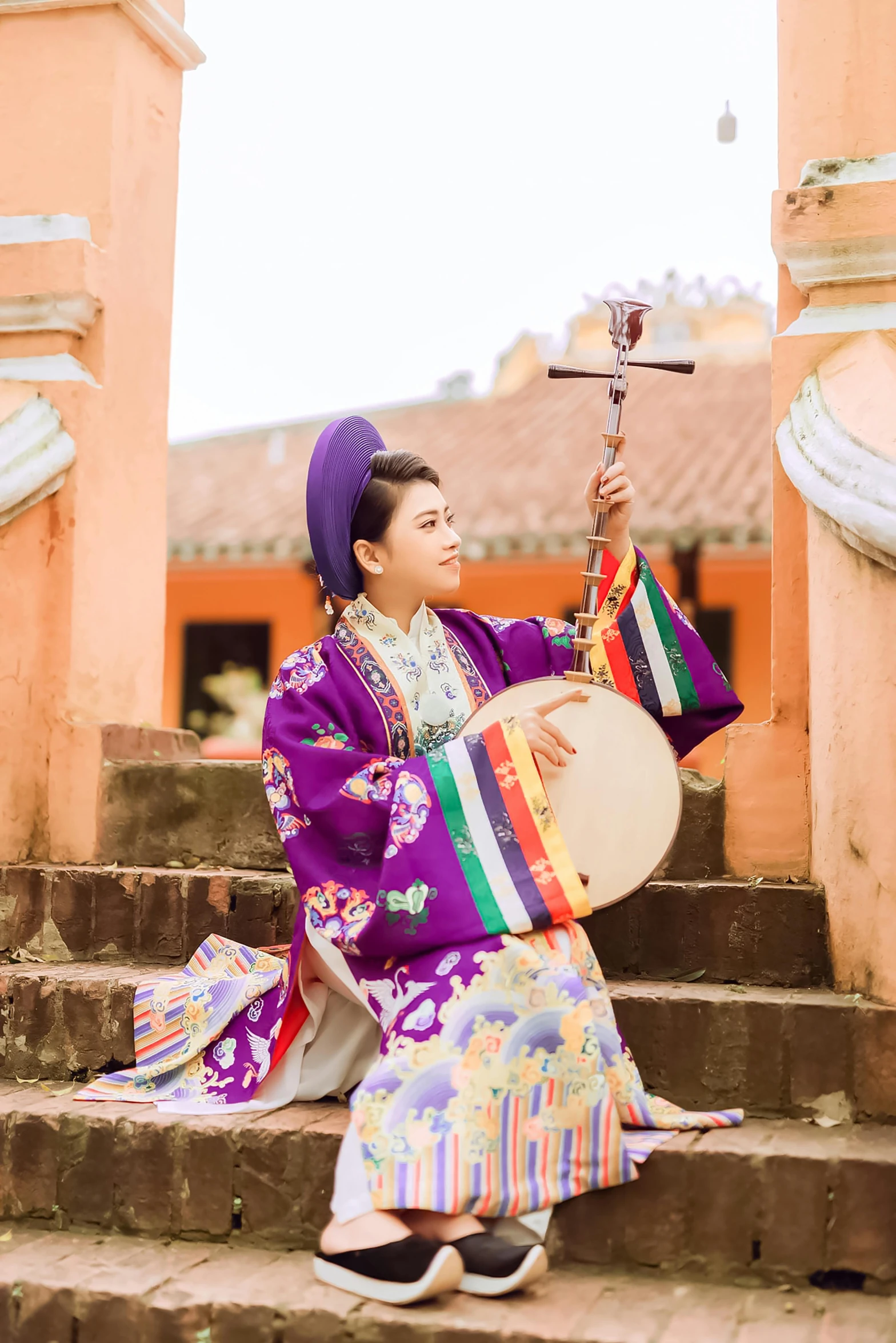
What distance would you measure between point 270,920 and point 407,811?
816 millimetres

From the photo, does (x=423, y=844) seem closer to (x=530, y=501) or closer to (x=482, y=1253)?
(x=482, y=1253)

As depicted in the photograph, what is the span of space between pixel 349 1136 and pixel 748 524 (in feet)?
25.4

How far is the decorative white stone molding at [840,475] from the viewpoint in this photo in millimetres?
2408

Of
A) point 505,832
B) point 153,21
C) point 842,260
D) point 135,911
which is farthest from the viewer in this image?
point 153,21

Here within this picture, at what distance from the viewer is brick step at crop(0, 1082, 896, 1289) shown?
2.08 metres

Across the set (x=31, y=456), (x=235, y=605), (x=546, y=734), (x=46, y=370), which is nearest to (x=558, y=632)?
(x=546, y=734)

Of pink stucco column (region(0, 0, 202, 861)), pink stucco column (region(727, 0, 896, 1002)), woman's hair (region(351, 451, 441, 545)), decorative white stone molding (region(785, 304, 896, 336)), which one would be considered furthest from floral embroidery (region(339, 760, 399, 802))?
decorative white stone molding (region(785, 304, 896, 336))

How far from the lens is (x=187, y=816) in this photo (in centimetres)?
336

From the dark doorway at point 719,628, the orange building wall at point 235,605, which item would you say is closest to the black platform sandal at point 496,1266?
the dark doorway at point 719,628

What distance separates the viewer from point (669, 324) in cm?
1457

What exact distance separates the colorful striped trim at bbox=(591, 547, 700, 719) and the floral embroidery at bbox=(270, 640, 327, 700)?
23.4 inches

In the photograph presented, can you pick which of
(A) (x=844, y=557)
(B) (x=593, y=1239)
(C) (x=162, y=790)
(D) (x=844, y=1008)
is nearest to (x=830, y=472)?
(A) (x=844, y=557)

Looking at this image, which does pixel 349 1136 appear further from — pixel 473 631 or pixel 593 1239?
pixel 473 631

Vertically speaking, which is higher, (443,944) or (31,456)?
(31,456)
